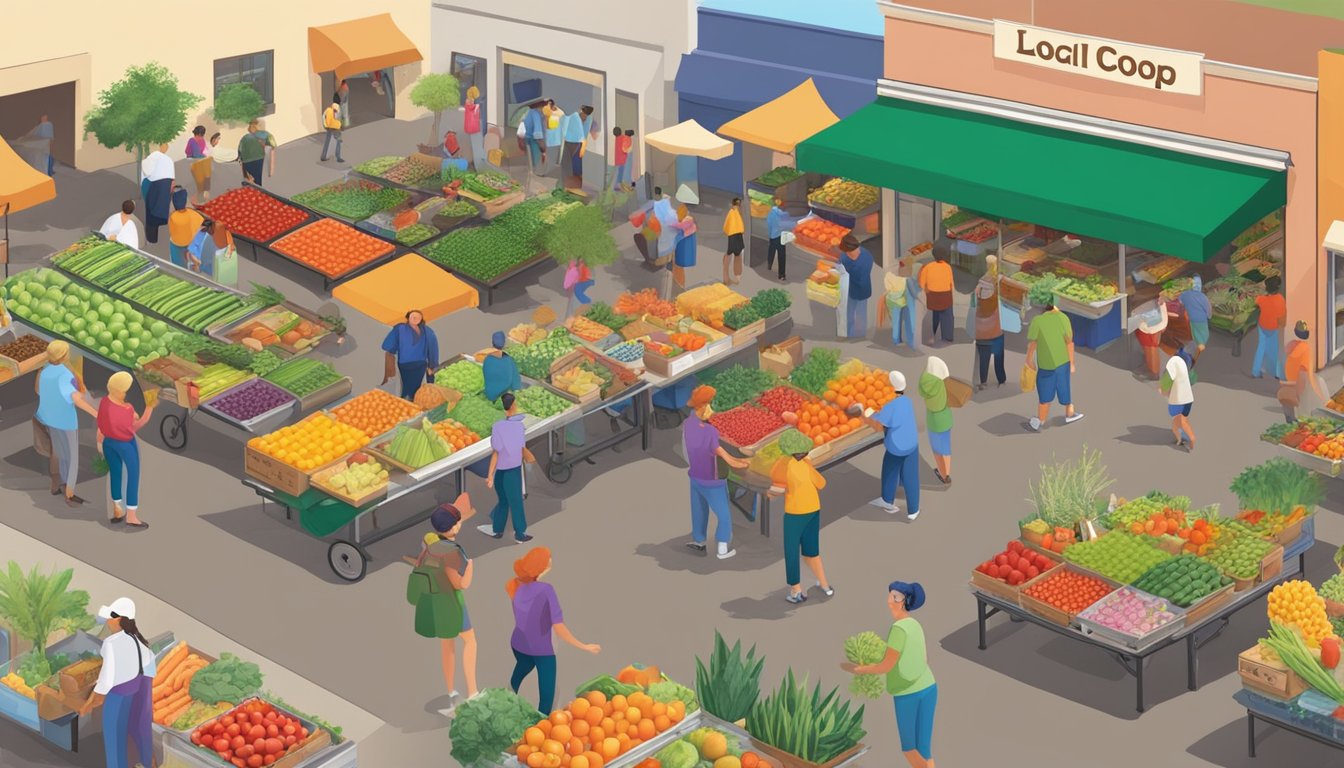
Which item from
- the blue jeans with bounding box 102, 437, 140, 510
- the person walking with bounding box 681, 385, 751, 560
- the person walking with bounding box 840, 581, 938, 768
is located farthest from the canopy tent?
the person walking with bounding box 840, 581, 938, 768

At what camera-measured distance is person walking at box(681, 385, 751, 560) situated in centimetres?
2358

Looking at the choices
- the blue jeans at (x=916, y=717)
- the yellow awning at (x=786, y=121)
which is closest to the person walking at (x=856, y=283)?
the yellow awning at (x=786, y=121)

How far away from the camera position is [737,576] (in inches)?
944

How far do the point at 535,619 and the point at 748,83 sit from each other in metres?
15.6

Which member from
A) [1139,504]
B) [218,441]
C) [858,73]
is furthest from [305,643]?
[858,73]

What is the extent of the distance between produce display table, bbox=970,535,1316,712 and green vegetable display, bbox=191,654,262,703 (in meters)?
6.78

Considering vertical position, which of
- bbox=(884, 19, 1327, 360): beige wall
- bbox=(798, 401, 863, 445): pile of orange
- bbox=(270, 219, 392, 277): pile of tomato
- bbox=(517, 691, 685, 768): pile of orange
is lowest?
bbox=(517, 691, 685, 768): pile of orange

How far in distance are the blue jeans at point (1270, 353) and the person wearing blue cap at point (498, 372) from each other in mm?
9096

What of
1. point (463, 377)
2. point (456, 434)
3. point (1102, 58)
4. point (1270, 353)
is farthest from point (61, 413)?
point (1270, 353)

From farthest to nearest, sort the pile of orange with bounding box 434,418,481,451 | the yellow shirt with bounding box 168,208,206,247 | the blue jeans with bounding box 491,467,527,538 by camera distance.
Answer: the yellow shirt with bounding box 168,208,206,247 < the pile of orange with bounding box 434,418,481,451 < the blue jeans with bounding box 491,467,527,538

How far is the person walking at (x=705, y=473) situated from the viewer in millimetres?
23578

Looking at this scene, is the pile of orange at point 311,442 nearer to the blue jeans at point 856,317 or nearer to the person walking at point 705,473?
the person walking at point 705,473

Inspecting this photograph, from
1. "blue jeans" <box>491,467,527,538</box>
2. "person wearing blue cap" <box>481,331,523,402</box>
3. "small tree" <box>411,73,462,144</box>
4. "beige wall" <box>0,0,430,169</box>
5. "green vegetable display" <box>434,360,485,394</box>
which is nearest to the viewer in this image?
"blue jeans" <box>491,467,527,538</box>

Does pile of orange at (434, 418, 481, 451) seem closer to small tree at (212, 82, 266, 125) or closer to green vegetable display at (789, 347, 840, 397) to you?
green vegetable display at (789, 347, 840, 397)
